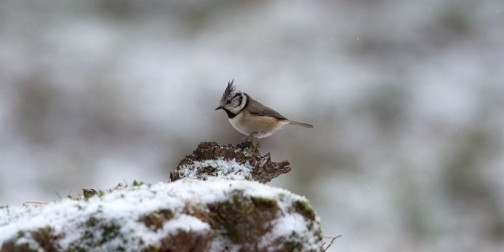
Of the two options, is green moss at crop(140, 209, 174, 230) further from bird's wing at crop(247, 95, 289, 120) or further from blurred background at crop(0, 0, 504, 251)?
blurred background at crop(0, 0, 504, 251)

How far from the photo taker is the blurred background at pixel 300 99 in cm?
965

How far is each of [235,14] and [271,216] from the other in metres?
11.0

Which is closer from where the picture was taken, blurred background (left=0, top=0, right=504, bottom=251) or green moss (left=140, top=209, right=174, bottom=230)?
green moss (left=140, top=209, right=174, bottom=230)

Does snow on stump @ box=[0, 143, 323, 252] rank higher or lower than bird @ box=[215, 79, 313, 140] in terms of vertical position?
lower

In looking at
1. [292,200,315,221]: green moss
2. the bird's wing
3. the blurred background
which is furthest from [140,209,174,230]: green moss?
the blurred background

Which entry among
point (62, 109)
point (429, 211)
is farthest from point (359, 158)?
point (62, 109)

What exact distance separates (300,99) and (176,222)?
887cm

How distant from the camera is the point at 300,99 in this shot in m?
11.1

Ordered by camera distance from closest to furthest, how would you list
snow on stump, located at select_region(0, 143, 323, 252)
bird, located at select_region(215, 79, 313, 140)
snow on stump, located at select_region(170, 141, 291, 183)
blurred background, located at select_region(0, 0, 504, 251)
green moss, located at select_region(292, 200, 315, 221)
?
snow on stump, located at select_region(0, 143, 323, 252)
green moss, located at select_region(292, 200, 315, 221)
snow on stump, located at select_region(170, 141, 291, 183)
bird, located at select_region(215, 79, 313, 140)
blurred background, located at select_region(0, 0, 504, 251)

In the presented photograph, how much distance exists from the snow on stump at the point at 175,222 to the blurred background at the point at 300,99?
6728 millimetres

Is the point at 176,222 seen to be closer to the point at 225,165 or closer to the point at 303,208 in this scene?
the point at 303,208

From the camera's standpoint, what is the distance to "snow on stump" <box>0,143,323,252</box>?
2.30 meters

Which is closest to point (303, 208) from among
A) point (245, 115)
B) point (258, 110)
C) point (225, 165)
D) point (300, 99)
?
point (225, 165)

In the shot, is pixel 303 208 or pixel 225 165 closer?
pixel 303 208
